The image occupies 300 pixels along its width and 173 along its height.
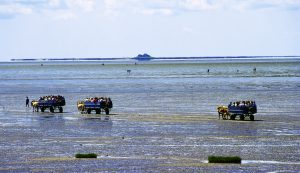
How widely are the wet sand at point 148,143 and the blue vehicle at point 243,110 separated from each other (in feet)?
4.59

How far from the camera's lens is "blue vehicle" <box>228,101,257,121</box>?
70.1m

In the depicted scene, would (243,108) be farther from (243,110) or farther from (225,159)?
(225,159)

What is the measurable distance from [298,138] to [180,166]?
52.6ft

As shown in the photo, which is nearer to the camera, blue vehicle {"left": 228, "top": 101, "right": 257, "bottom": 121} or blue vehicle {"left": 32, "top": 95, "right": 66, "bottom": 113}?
blue vehicle {"left": 228, "top": 101, "right": 257, "bottom": 121}

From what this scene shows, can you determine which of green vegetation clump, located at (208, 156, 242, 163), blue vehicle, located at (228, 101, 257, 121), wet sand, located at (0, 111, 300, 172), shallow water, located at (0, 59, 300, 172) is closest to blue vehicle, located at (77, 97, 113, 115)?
shallow water, located at (0, 59, 300, 172)

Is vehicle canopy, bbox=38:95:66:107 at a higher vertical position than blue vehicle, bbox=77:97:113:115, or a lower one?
higher

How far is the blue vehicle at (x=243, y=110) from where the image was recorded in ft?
230

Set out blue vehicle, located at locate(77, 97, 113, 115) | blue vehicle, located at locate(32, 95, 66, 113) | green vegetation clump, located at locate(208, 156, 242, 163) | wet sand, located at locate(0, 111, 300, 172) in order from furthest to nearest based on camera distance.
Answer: blue vehicle, located at locate(32, 95, 66, 113) → blue vehicle, located at locate(77, 97, 113, 115) → green vegetation clump, located at locate(208, 156, 242, 163) → wet sand, located at locate(0, 111, 300, 172)

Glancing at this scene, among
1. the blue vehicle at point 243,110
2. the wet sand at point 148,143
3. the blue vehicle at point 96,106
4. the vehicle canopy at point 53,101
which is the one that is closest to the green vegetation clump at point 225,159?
the wet sand at point 148,143

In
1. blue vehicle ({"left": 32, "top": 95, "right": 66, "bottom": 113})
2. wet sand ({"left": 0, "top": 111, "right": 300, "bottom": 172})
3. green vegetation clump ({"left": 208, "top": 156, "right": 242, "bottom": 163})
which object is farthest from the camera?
blue vehicle ({"left": 32, "top": 95, "right": 66, "bottom": 113})

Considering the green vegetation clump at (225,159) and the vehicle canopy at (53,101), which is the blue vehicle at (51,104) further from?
the green vegetation clump at (225,159)

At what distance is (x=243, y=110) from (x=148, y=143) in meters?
20.4

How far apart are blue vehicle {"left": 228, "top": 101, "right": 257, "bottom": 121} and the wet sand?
1401 mm

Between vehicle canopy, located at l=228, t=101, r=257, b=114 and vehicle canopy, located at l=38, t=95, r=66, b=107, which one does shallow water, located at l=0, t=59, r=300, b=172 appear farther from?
vehicle canopy, located at l=38, t=95, r=66, b=107
